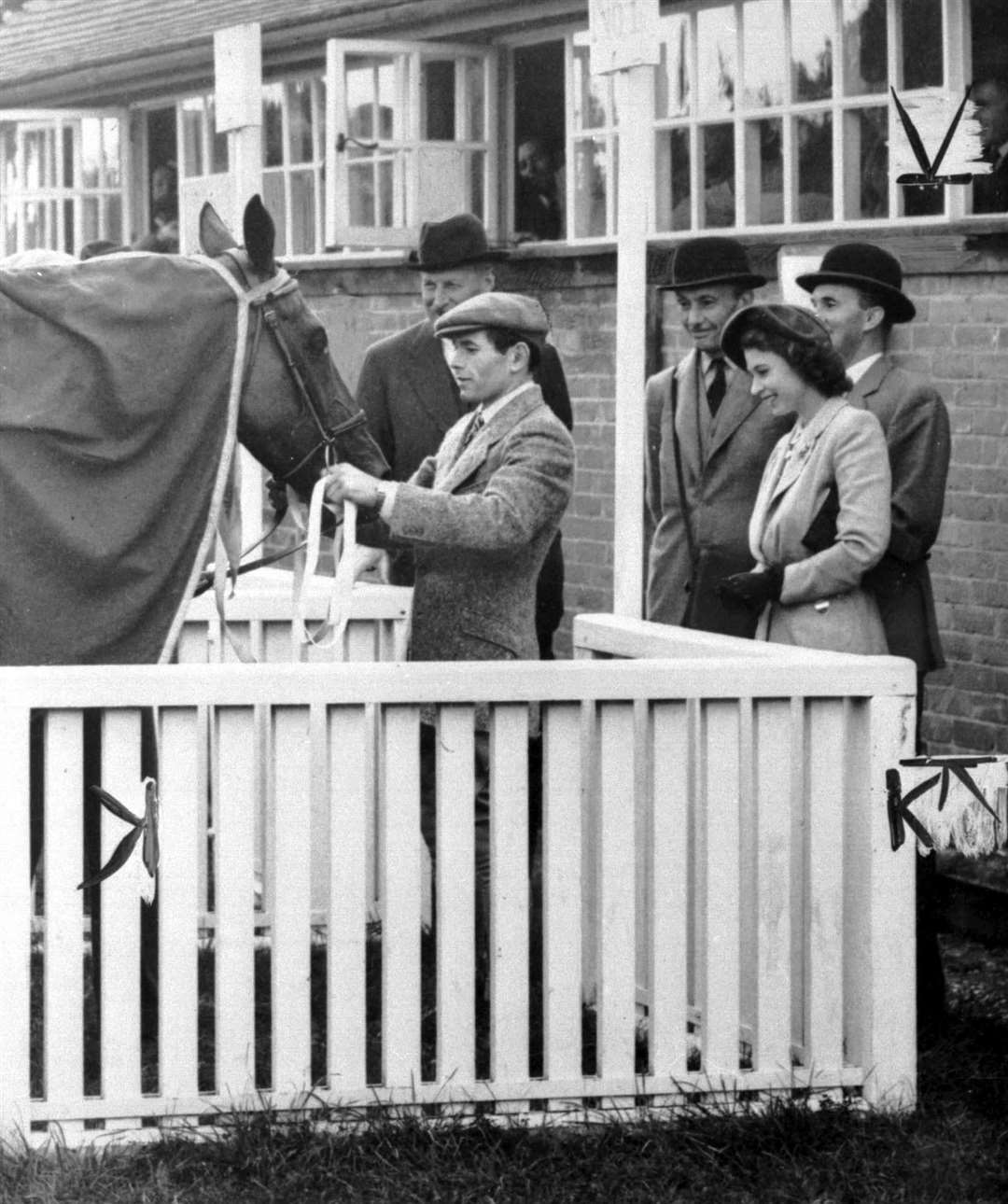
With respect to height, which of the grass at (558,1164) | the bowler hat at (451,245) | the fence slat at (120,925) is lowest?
the grass at (558,1164)

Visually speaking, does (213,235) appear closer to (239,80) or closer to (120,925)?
(120,925)

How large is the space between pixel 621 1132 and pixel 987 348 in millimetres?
4258

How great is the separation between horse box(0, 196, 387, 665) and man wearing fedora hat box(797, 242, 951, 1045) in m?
1.43

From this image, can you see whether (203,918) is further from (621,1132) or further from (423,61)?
(423,61)

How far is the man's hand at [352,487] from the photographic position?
5.34 meters

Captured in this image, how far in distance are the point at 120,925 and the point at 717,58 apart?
20.0 ft

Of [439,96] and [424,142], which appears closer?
[424,142]

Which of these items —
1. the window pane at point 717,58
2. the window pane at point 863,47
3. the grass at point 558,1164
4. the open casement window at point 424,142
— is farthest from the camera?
the open casement window at point 424,142

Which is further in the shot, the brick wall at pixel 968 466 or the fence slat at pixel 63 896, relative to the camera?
the brick wall at pixel 968 466

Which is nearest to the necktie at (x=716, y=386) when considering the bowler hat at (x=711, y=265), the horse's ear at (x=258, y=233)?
the bowler hat at (x=711, y=265)

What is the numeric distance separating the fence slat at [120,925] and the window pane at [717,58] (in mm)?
5822

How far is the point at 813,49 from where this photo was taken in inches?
364

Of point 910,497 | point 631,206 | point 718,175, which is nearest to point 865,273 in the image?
point 910,497

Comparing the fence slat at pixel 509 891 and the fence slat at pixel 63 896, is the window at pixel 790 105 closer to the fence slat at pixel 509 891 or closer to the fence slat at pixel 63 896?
the fence slat at pixel 509 891
